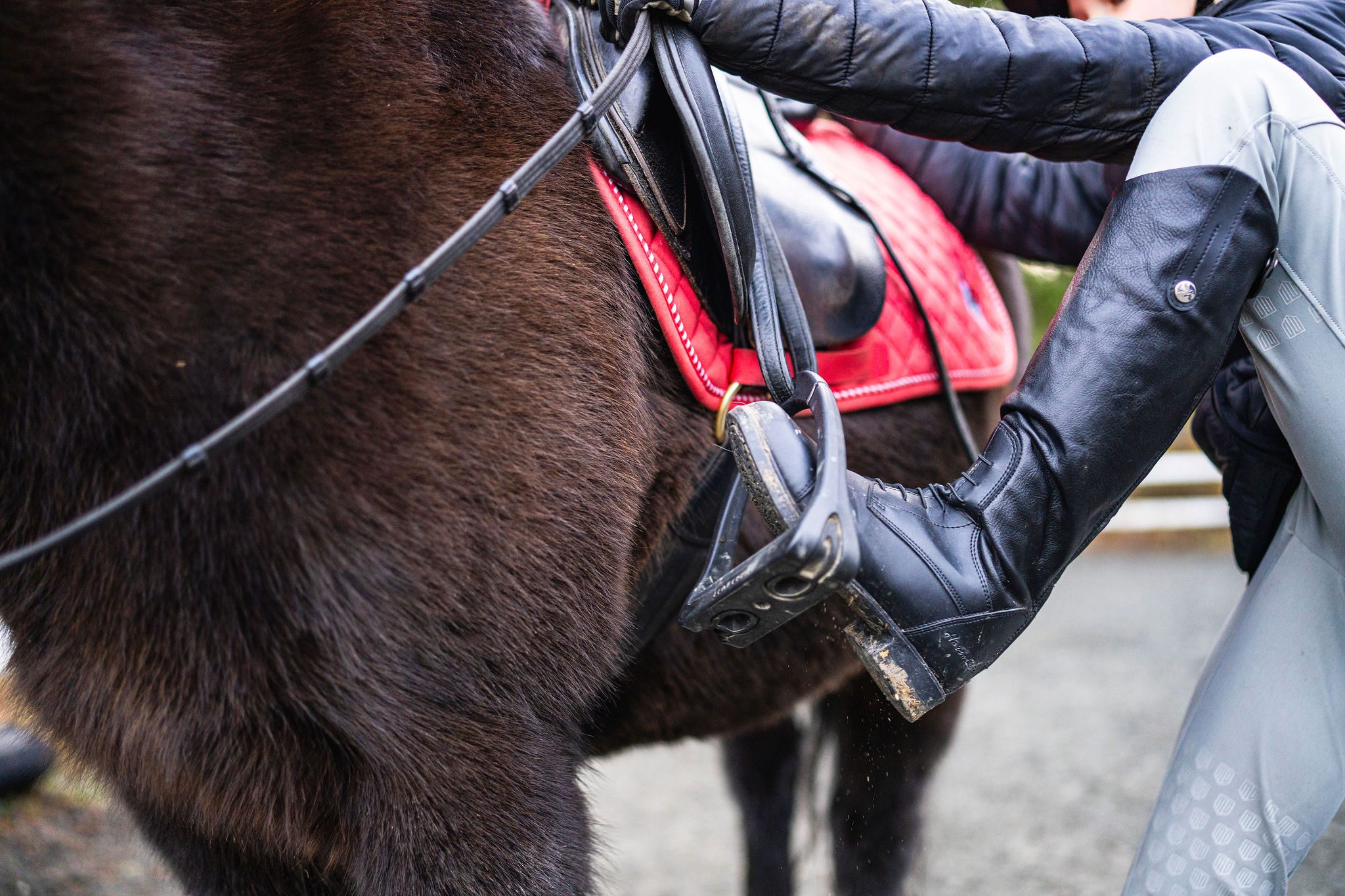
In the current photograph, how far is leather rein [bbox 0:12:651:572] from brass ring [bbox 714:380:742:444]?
0.36m

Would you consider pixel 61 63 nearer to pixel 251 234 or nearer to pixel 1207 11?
pixel 251 234

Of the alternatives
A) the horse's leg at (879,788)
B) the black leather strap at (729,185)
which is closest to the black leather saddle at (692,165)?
the black leather strap at (729,185)

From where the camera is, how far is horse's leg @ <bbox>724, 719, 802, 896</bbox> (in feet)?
7.73

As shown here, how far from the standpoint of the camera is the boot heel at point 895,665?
1070 millimetres

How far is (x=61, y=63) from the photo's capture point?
0.83 metres

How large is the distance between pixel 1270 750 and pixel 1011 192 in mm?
1035

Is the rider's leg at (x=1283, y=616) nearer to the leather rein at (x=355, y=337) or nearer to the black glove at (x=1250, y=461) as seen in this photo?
the black glove at (x=1250, y=461)

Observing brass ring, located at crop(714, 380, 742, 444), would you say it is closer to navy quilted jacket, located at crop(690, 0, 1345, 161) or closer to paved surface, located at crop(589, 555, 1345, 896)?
navy quilted jacket, located at crop(690, 0, 1345, 161)

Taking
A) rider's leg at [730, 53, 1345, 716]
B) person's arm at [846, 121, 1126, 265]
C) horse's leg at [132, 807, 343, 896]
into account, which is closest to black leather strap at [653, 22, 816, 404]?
rider's leg at [730, 53, 1345, 716]

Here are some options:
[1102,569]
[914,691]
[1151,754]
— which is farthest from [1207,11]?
[1102,569]

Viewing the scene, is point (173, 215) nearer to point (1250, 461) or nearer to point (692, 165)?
point (692, 165)

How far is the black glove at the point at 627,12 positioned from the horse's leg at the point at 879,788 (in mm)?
1411

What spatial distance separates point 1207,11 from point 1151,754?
2854 mm

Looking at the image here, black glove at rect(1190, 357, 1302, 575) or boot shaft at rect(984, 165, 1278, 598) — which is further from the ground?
boot shaft at rect(984, 165, 1278, 598)
